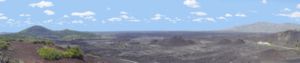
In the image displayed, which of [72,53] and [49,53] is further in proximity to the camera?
[72,53]

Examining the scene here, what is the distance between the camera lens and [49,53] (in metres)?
43.8

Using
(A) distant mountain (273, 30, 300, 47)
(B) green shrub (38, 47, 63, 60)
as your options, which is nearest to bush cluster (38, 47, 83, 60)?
(B) green shrub (38, 47, 63, 60)

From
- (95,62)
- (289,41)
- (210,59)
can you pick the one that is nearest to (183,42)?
(289,41)

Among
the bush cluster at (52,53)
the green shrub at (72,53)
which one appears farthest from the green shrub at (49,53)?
the green shrub at (72,53)

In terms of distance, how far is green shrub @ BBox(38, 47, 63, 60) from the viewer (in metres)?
43.6

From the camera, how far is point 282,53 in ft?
357

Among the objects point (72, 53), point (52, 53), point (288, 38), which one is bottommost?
point (288, 38)

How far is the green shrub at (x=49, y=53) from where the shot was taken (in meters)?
43.6

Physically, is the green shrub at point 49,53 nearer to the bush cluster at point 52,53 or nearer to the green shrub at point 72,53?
the bush cluster at point 52,53

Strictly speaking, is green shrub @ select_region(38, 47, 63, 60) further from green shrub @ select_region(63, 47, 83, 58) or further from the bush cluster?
green shrub @ select_region(63, 47, 83, 58)

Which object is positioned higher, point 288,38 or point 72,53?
point 72,53

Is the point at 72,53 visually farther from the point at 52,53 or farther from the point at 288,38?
the point at 288,38

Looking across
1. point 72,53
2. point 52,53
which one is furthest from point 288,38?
point 52,53

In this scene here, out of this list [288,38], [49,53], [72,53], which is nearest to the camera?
[49,53]
